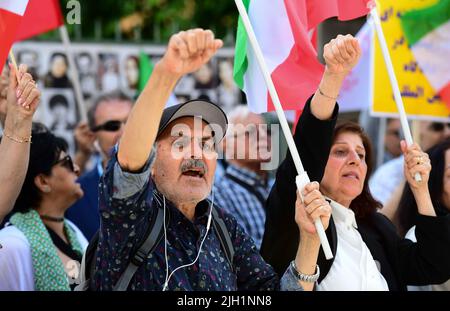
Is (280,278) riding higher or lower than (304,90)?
lower

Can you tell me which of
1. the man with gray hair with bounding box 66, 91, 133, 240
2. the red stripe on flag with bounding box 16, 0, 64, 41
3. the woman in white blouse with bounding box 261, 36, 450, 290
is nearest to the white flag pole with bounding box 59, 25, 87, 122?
the man with gray hair with bounding box 66, 91, 133, 240

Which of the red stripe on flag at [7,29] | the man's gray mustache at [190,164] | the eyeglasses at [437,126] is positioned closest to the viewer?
the man's gray mustache at [190,164]

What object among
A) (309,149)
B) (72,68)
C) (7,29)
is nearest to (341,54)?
(309,149)

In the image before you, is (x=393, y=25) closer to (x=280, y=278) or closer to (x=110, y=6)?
(x=280, y=278)

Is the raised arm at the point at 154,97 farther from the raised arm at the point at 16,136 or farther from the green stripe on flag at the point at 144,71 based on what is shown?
the green stripe on flag at the point at 144,71

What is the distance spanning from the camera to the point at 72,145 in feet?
23.6

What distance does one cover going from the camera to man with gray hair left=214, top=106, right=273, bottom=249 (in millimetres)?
4930

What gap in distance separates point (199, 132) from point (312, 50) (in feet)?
2.71

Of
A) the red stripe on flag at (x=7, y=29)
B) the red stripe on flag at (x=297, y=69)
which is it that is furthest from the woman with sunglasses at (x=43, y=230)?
the red stripe on flag at (x=297, y=69)

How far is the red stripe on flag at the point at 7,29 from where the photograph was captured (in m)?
3.32

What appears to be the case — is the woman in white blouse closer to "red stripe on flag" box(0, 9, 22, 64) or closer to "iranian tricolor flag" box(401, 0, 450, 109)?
"red stripe on flag" box(0, 9, 22, 64)

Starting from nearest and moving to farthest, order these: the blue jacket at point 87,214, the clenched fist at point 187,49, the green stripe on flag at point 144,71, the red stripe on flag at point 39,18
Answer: the clenched fist at point 187,49
the red stripe on flag at point 39,18
the blue jacket at point 87,214
the green stripe on flag at point 144,71

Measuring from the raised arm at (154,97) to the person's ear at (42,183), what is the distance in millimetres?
1549
